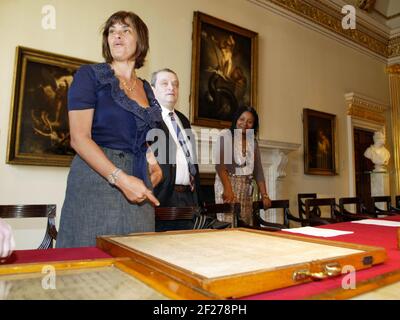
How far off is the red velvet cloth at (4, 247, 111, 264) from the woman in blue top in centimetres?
28

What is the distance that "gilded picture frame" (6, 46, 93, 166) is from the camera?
3.66 m

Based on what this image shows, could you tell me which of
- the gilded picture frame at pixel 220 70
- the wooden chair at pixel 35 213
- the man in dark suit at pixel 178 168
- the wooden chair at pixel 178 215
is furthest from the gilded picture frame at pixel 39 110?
the wooden chair at pixel 178 215

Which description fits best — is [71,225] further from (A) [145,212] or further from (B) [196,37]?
(B) [196,37]

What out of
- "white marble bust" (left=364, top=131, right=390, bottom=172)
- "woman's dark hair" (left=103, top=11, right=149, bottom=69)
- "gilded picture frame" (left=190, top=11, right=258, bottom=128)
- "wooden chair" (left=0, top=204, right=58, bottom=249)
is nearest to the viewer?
"woman's dark hair" (left=103, top=11, right=149, bottom=69)

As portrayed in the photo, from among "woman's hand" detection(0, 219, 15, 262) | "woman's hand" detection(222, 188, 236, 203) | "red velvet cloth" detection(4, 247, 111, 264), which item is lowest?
"red velvet cloth" detection(4, 247, 111, 264)

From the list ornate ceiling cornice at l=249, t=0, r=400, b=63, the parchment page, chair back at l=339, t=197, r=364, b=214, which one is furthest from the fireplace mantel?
the parchment page

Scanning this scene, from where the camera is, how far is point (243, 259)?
78 cm

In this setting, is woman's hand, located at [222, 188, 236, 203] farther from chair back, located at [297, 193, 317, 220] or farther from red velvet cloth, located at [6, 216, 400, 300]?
red velvet cloth, located at [6, 216, 400, 300]

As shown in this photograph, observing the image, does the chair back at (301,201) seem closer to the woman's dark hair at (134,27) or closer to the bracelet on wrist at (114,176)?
the woman's dark hair at (134,27)

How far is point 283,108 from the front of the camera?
21.8 ft

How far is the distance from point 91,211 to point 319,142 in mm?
6548

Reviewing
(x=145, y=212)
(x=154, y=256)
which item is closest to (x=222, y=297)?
(x=154, y=256)

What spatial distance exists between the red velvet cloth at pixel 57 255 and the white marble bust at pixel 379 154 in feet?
27.5

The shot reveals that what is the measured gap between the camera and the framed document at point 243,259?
0.63 m
